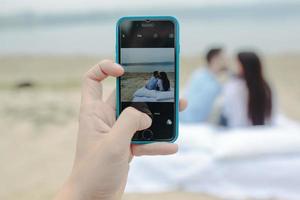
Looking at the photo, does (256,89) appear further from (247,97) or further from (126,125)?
(126,125)

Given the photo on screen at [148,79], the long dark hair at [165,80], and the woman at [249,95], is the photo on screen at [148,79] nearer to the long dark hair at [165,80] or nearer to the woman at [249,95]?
the long dark hair at [165,80]

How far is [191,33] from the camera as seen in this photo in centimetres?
1244

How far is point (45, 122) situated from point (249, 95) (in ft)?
6.95

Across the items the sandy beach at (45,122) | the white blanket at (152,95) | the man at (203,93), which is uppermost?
the white blanket at (152,95)

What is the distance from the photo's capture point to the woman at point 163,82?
0.96 metres

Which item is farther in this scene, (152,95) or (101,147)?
(152,95)

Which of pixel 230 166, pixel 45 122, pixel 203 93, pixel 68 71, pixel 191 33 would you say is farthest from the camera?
pixel 191 33

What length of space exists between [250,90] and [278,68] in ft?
17.0

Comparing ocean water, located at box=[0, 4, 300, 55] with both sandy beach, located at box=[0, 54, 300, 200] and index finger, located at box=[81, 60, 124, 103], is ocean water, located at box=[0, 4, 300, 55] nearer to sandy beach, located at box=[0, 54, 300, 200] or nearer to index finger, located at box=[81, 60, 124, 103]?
sandy beach, located at box=[0, 54, 300, 200]

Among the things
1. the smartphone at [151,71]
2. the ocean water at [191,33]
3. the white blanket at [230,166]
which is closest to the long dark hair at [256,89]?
the white blanket at [230,166]

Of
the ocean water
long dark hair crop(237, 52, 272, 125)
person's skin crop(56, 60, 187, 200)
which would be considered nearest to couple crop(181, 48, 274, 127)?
long dark hair crop(237, 52, 272, 125)

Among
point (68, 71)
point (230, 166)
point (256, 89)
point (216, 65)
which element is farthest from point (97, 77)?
point (68, 71)

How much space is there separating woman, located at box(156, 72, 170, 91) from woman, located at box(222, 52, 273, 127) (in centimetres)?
195

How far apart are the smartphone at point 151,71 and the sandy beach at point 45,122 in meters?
0.03
